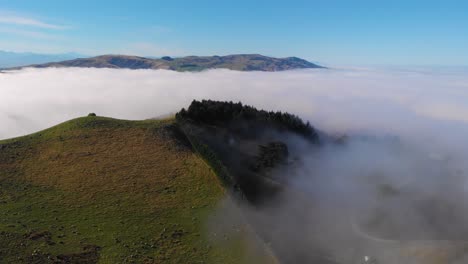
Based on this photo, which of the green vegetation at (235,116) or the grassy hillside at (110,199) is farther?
the green vegetation at (235,116)

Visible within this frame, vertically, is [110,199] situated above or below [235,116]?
below

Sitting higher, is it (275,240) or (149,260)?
(149,260)

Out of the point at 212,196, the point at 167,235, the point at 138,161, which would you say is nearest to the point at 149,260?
the point at 167,235

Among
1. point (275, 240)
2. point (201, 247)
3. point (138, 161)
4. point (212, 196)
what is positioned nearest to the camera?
point (201, 247)

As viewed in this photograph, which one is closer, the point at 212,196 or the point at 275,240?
the point at 275,240

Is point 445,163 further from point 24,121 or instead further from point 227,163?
point 24,121

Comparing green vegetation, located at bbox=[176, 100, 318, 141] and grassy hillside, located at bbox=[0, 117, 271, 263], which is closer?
grassy hillside, located at bbox=[0, 117, 271, 263]

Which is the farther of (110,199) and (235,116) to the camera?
(235,116)

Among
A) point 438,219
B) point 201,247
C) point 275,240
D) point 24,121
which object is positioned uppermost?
point 201,247
